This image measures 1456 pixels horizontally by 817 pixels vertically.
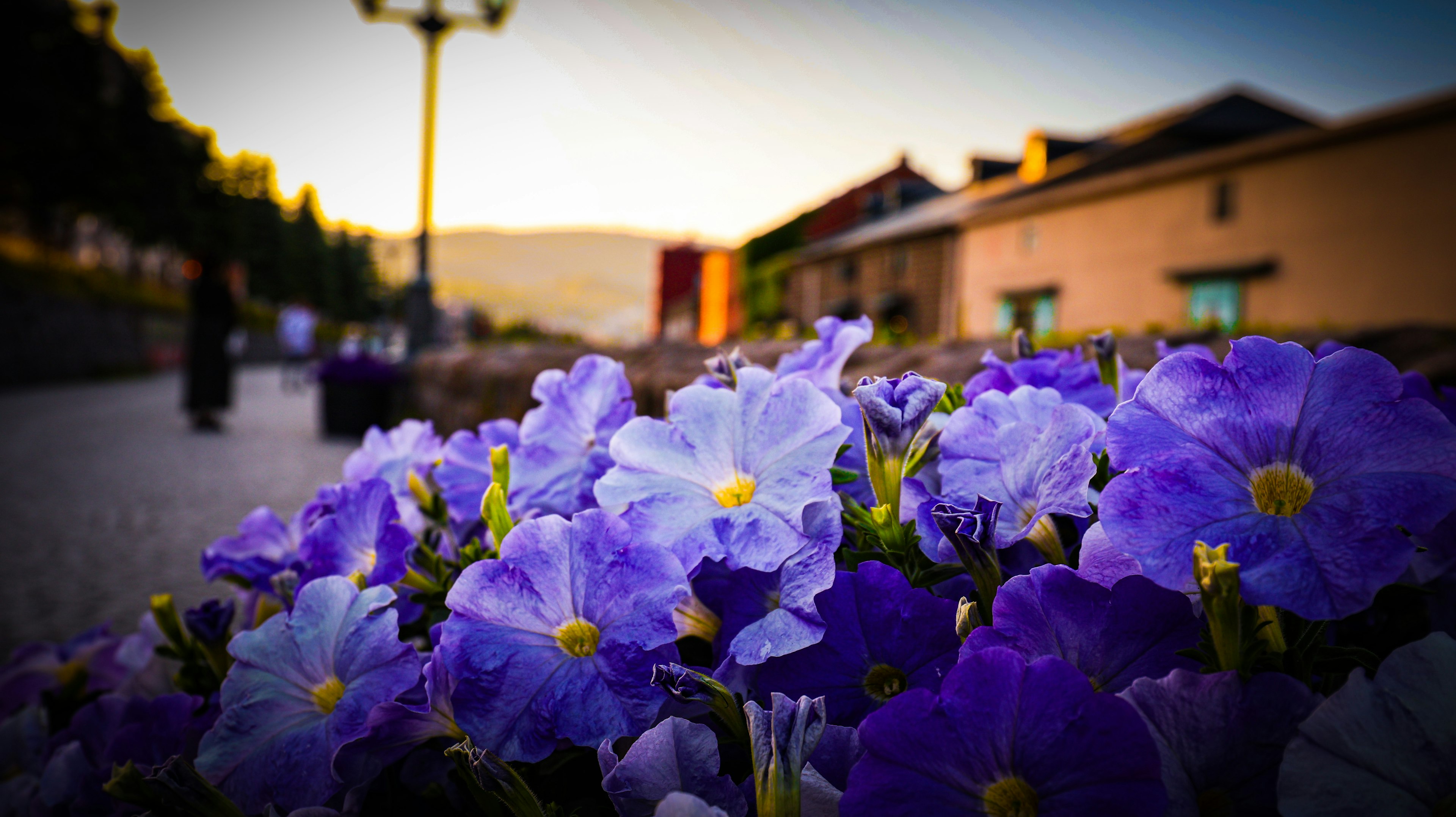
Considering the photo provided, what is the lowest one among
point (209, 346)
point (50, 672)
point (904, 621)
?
point (50, 672)

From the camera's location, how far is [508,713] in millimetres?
490

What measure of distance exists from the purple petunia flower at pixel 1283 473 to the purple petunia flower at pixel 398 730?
43cm

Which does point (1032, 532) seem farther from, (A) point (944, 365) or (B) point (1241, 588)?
(A) point (944, 365)

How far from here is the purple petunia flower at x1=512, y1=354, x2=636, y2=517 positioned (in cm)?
72

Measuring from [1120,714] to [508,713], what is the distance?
0.35m

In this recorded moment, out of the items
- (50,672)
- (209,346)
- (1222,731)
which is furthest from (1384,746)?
(209,346)

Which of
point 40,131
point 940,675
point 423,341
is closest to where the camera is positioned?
point 940,675

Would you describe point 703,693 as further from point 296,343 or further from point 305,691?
point 296,343

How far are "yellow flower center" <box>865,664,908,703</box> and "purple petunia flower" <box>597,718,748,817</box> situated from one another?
109 mm

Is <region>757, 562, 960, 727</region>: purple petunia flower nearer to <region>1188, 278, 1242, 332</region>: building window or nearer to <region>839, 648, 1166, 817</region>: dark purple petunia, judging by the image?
<region>839, 648, 1166, 817</region>: dark purple petunia

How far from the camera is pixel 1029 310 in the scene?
20.6m

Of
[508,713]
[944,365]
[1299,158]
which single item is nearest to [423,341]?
[944,365]

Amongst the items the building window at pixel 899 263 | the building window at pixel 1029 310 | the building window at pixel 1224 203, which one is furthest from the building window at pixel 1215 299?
the building window at pixel 899 263

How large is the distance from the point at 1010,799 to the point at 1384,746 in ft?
0.58
